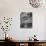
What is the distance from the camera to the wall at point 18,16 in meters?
4.25

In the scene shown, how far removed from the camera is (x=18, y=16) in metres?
4.28

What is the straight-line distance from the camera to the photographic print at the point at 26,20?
4.28 metres

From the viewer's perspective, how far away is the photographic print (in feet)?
14.0

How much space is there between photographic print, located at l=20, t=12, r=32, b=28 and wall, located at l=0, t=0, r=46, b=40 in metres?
0.10

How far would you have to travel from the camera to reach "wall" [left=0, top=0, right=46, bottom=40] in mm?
4246

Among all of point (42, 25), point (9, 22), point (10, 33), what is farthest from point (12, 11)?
point (42, 25)

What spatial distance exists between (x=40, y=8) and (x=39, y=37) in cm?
99

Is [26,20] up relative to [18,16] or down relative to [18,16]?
down

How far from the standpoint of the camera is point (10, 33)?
13.8ft

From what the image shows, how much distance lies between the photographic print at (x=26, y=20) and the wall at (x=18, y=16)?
0.10 m

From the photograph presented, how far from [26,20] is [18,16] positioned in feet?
1.00

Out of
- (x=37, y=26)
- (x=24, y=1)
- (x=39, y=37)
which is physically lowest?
(x=39, y=37)

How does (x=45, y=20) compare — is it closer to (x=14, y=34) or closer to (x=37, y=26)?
(x=37, y=26)

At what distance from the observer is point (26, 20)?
429 centimetres
